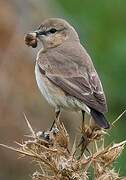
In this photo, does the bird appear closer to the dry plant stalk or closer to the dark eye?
the dark eye

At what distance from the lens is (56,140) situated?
13.3ft

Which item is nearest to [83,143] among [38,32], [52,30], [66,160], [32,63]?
[66,160]

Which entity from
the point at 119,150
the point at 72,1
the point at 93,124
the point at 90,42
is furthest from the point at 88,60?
the point at 72,1

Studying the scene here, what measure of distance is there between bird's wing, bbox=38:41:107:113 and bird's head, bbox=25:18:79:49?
187 mm

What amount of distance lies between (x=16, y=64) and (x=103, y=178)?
744 centimetres

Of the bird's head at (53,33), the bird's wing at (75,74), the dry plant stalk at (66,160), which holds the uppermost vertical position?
the bird's head at (53,33)

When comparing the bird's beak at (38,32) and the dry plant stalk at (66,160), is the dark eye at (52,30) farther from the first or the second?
the dry plant stalk at (66,160)

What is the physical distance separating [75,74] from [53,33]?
45.6 inches

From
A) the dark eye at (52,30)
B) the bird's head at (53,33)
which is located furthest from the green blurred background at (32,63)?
the dark eye at (52,30)

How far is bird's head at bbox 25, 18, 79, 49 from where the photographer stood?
23.2ft

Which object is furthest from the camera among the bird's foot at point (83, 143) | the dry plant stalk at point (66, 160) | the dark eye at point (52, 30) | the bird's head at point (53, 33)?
the dark eye at point (52, 30)

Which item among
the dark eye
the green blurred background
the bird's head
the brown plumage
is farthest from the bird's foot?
the green blurred background

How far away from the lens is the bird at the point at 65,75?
588 centimetres

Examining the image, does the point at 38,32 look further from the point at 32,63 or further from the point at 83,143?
the point at 32,63
